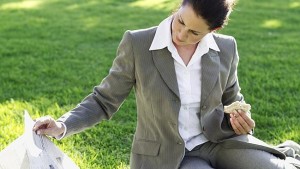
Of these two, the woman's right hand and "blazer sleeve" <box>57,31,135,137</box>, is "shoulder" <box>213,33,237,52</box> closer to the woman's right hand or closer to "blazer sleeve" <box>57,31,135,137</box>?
"blazer sleeve" <box>57,31,135,137</box>

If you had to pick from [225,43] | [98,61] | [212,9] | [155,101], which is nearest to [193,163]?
[155,101]

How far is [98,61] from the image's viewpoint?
557cm

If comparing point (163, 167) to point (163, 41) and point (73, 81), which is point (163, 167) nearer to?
→ point (163, 41)

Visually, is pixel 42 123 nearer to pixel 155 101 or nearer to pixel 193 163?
pixel 155 101

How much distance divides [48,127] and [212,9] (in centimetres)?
90

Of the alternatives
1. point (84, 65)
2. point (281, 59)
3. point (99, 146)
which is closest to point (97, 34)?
point (84, 65)

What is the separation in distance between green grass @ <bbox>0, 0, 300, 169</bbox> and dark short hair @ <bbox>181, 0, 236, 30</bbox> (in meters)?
1.31

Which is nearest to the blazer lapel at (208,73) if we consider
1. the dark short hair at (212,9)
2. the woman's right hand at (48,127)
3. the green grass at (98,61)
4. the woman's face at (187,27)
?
the woman's face at (187,27)

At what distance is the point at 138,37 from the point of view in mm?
2672

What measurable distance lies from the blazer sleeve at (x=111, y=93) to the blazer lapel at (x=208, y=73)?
35cm

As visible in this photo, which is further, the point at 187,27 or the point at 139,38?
the point at 139,38

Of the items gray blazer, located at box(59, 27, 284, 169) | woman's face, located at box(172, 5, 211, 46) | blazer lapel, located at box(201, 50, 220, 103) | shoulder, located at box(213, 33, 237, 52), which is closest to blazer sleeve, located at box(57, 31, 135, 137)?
gray blazer, located at box(59, 27, 284, 169)

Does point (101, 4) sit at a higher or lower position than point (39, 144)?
lower

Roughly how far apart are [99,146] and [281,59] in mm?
2601
